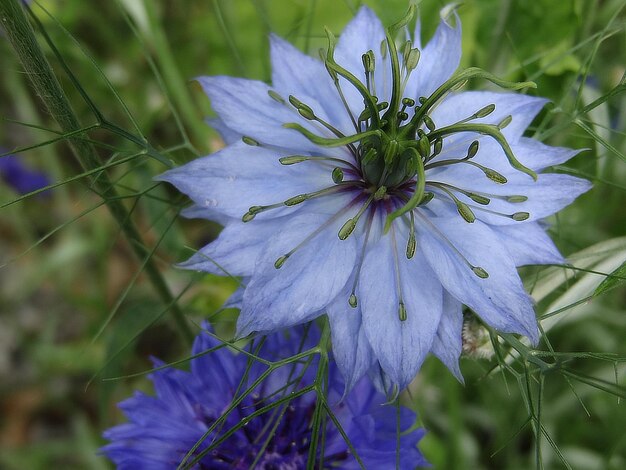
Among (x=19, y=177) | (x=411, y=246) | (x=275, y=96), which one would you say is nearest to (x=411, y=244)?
(x=411, y=246)

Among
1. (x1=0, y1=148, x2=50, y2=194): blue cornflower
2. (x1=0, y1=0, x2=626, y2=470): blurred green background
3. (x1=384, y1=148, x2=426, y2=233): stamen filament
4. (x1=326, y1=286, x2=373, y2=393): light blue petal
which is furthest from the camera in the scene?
(x1=0, y1=148, x2=50, y2=194): blue cornflower

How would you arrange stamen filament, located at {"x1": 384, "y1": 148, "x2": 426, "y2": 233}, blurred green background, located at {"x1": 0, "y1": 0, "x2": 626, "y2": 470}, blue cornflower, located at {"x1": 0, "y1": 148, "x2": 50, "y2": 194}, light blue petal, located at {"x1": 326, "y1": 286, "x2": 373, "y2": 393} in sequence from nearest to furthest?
stamen filament, located at {"x1": 384, "y1": 148, "x2": 426, "y2": 233} → light blue petal, located at {"x1": 326, "y1": 286, "x2": 373, "y2": 393} → blurred green background, located at {"x1": 0, "y1": 0, "x2": 626, "y2": 470} → blue cornflower, located at {"x1": 0, "y1": 148, "x2": 50, "y2": 194}

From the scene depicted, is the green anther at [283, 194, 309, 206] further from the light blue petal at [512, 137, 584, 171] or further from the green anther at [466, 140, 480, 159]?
the light blue petal at [512, 137, 584, 171]

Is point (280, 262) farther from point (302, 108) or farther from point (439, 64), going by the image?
point (439, 64)

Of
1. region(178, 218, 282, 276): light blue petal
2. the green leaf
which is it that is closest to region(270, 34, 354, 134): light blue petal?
region(178, 218, 282, 276): light blue petal

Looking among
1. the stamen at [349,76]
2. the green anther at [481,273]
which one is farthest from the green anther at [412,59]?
the green anther at [481,273]

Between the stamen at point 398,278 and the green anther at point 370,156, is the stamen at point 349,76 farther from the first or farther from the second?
the stamen at point 398,278
